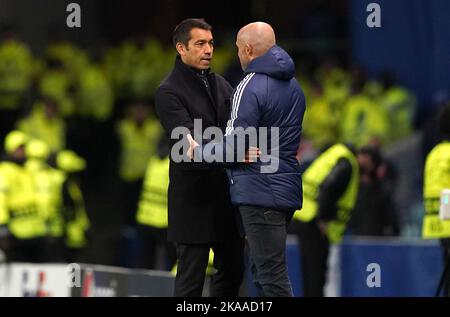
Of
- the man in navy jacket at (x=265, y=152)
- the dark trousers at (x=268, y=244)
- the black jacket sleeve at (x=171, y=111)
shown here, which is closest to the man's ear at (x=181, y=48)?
the black jacket sleeve at (x=171, y=111)

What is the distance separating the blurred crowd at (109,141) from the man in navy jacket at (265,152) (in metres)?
5.03

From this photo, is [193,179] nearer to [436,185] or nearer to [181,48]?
[181,48]

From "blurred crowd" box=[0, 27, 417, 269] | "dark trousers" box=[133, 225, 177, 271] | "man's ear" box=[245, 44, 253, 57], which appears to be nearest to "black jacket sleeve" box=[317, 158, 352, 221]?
"blurred crowd" box=[0, 27, 417, 269]

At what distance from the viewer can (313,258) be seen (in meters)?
14.0

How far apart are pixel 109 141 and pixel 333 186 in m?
8.39

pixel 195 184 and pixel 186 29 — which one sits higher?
pixel 186 29

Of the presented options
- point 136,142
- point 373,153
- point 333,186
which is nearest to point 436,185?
point 333,186

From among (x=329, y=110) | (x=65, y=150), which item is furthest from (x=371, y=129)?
(x=65, y=150)

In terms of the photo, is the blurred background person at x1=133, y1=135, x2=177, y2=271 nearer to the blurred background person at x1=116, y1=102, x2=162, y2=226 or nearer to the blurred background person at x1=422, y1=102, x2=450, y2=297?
the blurred background person at x1=422, y1=102, x2=450, y2=297

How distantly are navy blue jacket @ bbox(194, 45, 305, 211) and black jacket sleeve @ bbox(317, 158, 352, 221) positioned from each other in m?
3.99

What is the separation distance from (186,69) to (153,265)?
20.9 feet

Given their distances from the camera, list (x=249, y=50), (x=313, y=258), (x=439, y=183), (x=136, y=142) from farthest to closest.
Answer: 1. (x=136, y=142)
2. (x=313, y=258)
3. (x=439, y=183)
4. (x=249, y=50)

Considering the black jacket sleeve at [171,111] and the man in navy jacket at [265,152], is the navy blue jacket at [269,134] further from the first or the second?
the black jacket sleeve at [171,111]

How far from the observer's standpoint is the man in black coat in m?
9.98
